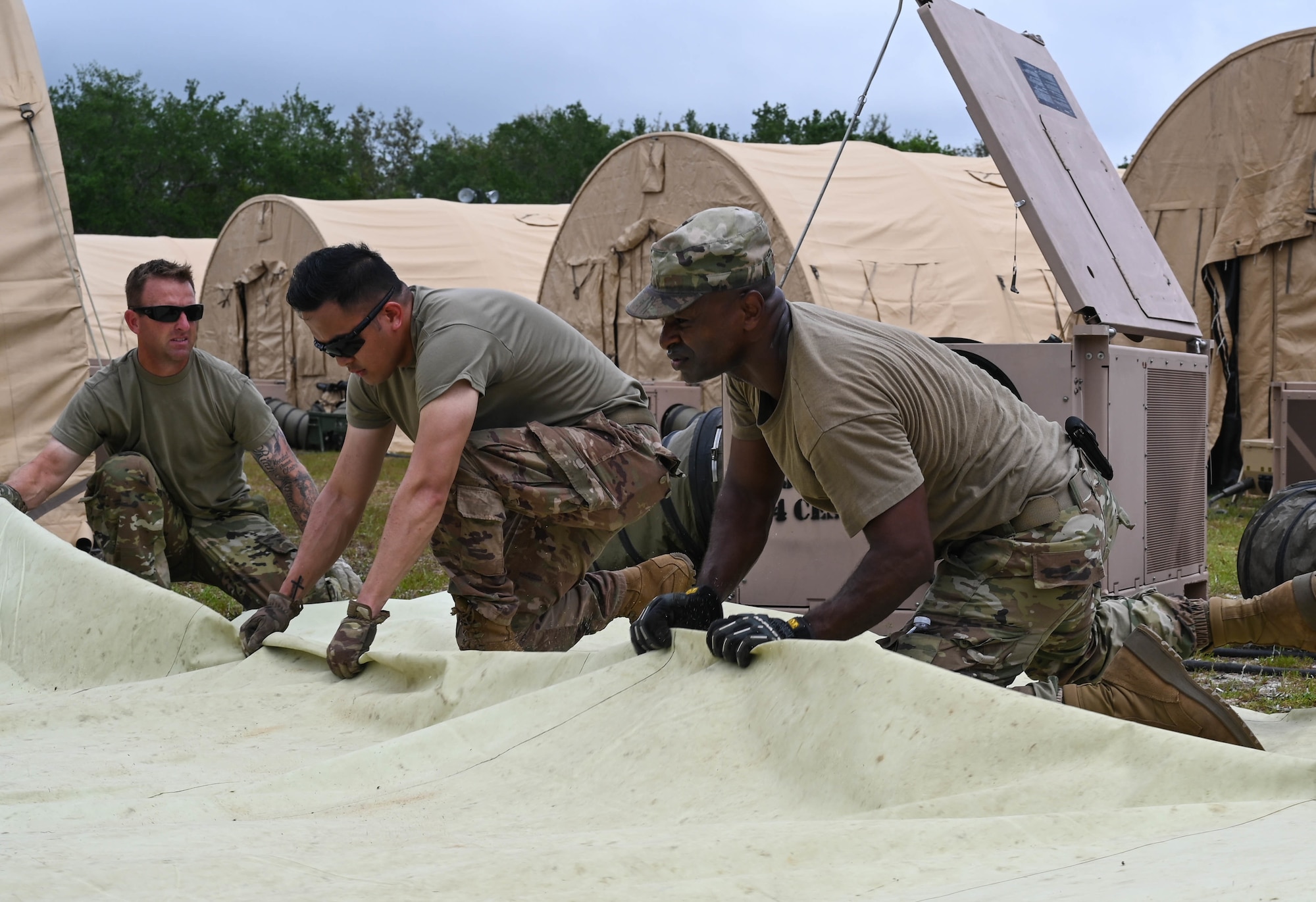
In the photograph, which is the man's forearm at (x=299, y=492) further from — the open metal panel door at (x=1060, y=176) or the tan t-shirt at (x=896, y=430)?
the open metal panel door at (x=1060, y=176)

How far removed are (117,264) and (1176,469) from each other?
17844mm

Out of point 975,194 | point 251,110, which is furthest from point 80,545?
point 251,110

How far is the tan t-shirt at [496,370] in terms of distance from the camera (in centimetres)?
322

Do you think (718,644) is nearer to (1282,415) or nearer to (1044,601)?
(1044,601)

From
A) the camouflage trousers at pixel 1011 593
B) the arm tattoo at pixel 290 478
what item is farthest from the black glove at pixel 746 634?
the arm tattoo at pixel 290 478

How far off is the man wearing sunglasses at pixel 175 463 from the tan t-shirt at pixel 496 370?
879 mm

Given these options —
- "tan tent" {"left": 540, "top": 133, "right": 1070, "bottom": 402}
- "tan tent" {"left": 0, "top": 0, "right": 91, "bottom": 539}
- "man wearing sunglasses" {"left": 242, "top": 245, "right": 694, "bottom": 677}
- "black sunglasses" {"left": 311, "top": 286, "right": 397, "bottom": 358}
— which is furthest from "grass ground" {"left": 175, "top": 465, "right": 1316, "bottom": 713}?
"tan tent" {"left": 540, "top": 133, "right": 1070, "bottom": 402}

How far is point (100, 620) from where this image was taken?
3.45 meters

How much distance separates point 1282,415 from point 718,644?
225 inches

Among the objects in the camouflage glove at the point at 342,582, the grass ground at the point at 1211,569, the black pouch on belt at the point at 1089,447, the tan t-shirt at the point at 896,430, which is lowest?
the grass ground at the point at 1211,569

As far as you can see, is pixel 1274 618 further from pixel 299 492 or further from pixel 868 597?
pixel 299 492

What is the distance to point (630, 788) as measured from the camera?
2.07 meters

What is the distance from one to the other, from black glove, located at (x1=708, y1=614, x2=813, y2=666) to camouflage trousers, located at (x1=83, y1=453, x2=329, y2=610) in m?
2.30

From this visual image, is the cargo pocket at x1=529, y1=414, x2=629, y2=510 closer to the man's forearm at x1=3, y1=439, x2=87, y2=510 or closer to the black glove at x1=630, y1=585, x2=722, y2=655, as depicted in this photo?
the black glove at x1=630, y1=585, x2=722, y2=655
